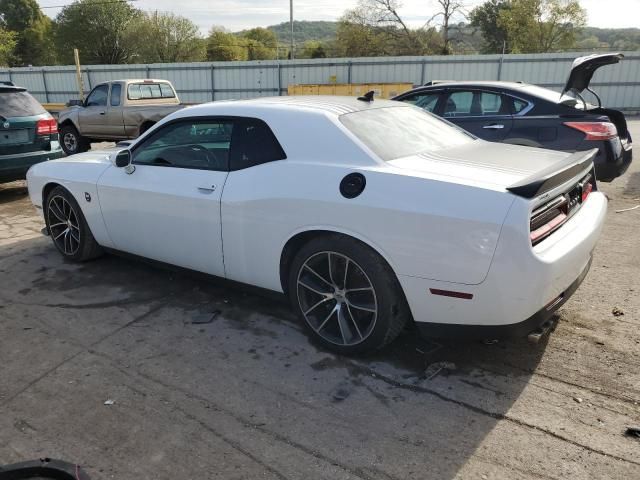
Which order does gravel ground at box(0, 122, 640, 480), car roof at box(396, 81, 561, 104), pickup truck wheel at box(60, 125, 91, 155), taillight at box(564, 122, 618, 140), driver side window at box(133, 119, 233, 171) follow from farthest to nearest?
pickup truck wheel at box(60, 125, 91, 155) < car roof at box(396, 81, 561, 104) < taillight at box(564, 122, 618, 140) < driver side window at box(133, 119, 233, 171) < gravel ground at box(0, 122, 640, 480)

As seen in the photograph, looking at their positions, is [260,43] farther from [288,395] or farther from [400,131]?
[288,395]

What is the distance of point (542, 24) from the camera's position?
4006cm

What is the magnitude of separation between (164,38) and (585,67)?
56.3 m

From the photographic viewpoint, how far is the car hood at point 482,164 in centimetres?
279

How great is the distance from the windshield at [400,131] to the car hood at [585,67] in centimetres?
334

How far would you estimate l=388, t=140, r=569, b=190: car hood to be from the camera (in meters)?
2.79

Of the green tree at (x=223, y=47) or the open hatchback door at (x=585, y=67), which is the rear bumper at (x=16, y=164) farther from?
the green tree at (x=223, y=47)

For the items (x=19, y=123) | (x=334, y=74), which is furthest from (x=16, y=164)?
(x=334, y=74)

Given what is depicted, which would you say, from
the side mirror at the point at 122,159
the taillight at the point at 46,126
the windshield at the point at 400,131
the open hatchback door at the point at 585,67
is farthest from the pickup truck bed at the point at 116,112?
the windshield at the point at 400,131

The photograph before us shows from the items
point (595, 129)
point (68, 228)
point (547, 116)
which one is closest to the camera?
point (68, 228)

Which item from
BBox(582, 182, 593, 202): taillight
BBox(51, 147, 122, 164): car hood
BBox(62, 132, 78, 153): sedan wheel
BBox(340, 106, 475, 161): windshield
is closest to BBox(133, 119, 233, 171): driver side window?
BBox(51, 147, 122, 164): car hood

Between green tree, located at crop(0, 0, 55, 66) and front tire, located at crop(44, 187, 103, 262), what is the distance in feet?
219

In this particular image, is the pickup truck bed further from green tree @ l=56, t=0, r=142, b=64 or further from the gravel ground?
green tree @ l=56, t=0, r=142, b=64

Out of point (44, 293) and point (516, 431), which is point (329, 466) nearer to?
point (516, 431)
